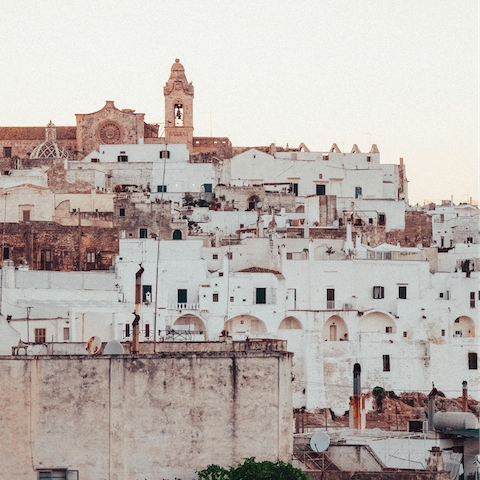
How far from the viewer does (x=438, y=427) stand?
30000mm

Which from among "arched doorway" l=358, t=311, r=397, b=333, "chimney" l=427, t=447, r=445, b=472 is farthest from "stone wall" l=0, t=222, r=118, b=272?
"chimney" l=427, t=447, r=445, b=472

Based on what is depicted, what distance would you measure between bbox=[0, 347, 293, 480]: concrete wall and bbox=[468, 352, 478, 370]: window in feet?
81.6

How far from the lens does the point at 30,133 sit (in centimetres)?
5669

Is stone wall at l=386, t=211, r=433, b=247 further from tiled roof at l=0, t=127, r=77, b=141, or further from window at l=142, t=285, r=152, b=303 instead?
tiled roof at l=0, t=127, r=77, b=141

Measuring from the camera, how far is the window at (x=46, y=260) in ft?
136

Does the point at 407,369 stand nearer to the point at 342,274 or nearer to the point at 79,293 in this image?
the point at 342,274

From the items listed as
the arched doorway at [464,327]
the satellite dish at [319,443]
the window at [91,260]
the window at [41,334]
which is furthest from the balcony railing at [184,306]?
the satellite dish at [319,443]

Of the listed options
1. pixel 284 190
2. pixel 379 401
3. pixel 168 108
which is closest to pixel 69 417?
pixel 379 401

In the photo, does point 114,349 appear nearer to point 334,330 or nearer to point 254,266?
point 334,330

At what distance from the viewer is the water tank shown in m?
28.8

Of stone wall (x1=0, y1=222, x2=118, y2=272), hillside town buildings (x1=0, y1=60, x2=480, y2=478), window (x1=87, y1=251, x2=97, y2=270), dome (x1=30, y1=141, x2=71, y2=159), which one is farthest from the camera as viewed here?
dome (x1=30, y1=141, x2=71, y2=159)

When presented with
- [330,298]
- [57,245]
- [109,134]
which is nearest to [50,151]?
[109,134]

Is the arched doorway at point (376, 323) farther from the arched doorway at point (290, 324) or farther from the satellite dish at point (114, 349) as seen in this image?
the satellite dish at point (114, 349)

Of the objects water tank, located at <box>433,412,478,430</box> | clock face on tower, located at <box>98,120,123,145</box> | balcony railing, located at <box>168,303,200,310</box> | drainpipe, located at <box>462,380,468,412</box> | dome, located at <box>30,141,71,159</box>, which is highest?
clock face on tower, located at <box>98,120,123,145</box>
